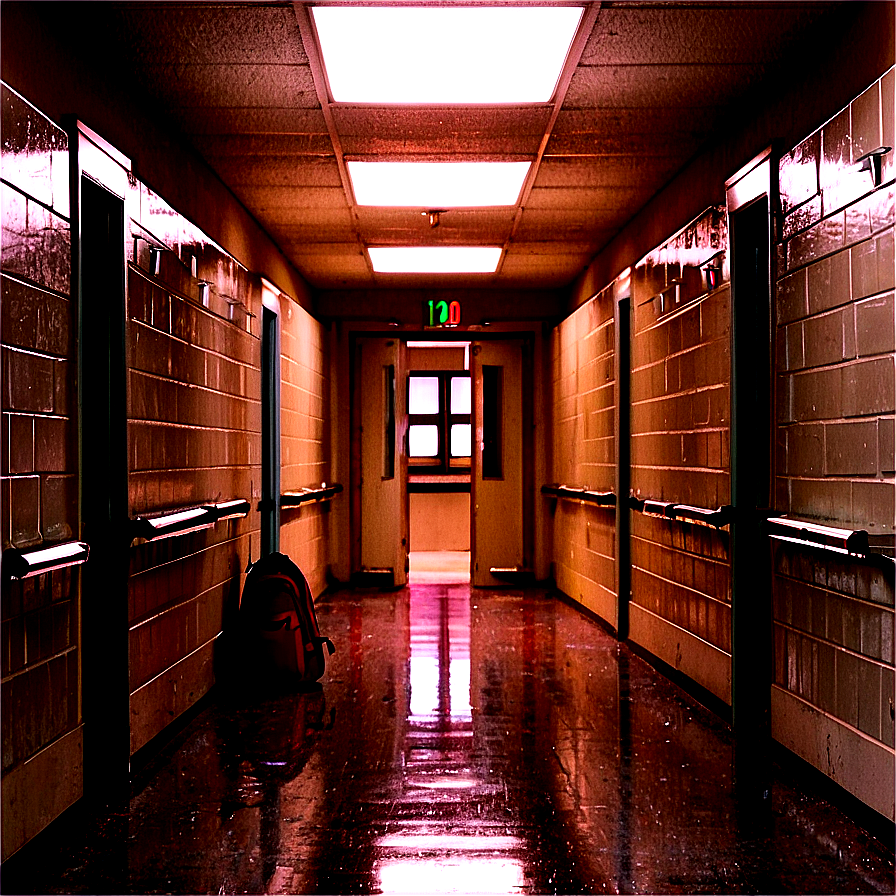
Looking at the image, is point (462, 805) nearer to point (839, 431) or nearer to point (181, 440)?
point (839, 431)

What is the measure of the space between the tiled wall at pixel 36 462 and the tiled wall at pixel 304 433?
4067mm

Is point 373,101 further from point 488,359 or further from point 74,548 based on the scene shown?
point 488,359

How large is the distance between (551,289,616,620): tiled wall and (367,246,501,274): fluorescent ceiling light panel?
868 millimetres

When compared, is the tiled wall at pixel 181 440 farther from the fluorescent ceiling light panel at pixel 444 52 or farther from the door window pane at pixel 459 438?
the door window pane at pixel 459 438

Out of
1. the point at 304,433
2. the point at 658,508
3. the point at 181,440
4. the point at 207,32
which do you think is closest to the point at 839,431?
the point at 658,508

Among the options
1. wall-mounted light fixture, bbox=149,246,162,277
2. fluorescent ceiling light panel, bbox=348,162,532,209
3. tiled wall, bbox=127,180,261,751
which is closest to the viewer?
tiled wall, bbox=127,180,261,751

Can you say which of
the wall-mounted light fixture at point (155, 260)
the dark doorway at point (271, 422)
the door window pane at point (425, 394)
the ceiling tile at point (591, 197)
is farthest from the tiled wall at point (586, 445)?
the door window pane at point (425, 394)

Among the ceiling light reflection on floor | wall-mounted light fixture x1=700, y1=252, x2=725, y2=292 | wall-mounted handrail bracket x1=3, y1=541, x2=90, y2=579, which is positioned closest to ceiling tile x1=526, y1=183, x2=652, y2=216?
wall-mounted light fixture x1=700, y1=252, x2=725, y2=292

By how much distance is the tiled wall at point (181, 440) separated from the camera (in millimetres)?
4422

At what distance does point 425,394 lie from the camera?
1510 centimetres

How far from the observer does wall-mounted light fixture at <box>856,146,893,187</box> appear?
3.41 meters

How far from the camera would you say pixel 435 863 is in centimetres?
315

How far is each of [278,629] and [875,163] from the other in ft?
12.3

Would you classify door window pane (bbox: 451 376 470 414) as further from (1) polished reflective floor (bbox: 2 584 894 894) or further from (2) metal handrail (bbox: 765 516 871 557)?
(2) metal handrail (bbox: 765 516 871 557)
